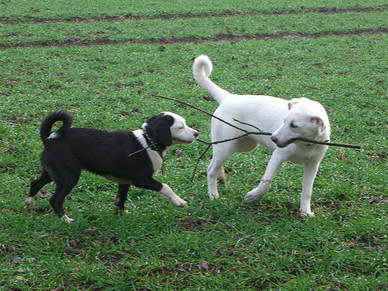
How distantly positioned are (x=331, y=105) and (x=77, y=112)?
430 cm

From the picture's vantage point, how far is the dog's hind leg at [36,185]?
5414mm

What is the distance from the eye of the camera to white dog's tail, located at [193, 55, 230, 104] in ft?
20.2

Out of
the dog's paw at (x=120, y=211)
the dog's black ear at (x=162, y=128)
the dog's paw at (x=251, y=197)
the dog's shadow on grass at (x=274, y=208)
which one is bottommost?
the dog's paw at (x=120, y=211)

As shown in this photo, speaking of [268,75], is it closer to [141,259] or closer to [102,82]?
[102,82]

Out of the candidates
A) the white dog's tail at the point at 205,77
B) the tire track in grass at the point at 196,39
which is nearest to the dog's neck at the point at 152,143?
the white dog's tail at the point at 205,77

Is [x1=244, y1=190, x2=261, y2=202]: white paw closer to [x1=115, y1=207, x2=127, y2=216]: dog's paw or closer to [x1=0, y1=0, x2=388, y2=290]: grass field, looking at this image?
[x1=0, y1=0, x2=388, y2=290]: grass field

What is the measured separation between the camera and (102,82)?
36.0 feet

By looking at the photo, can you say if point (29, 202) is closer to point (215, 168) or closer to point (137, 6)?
point (215, 168)

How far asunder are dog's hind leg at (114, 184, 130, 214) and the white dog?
103 cm

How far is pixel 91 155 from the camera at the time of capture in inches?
203

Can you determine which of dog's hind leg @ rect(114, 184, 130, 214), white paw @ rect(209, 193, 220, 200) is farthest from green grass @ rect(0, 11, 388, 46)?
dog's hind leg @ rect(114, 184, 130, 214)

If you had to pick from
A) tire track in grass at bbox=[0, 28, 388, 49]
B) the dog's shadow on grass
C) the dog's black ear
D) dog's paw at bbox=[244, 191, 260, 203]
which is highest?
the dog's black ear

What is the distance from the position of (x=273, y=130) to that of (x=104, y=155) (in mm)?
1663

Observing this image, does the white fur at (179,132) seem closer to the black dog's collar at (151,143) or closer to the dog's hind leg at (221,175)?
the black dog's collar at (151,143)
